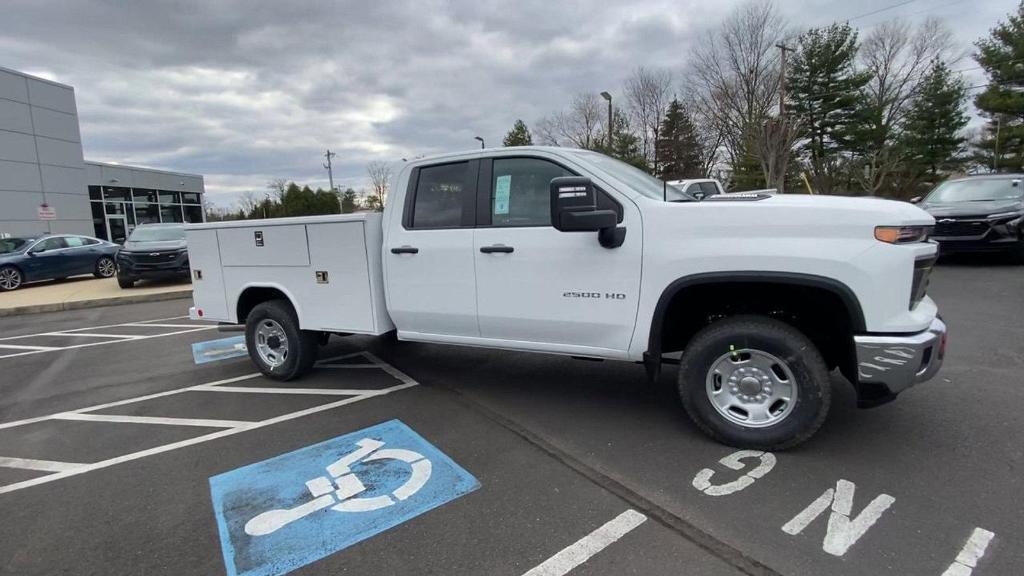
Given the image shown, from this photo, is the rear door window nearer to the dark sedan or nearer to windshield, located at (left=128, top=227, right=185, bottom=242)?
the dark sedan

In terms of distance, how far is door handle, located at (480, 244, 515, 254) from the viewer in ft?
12.8

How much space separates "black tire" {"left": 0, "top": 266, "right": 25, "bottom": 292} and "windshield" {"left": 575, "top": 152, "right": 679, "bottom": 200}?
17444mm

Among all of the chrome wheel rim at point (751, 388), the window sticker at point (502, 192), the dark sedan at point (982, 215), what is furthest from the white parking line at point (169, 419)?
the dark sedan at point (982, 215)

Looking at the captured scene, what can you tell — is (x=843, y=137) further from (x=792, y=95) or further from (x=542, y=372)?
(x=542, y=372)

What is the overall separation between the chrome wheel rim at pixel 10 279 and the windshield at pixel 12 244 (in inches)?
32.9

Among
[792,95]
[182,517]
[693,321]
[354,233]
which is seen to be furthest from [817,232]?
[792,95]

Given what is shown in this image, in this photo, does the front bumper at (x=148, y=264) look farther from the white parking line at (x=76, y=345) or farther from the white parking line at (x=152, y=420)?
the white parking line at (x=152, y=420)

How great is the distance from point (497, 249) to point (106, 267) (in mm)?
17726

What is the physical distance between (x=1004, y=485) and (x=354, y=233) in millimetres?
4600

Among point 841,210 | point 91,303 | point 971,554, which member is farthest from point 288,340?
point 91,303

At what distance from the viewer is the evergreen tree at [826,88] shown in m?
35.3

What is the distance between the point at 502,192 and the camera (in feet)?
13.4

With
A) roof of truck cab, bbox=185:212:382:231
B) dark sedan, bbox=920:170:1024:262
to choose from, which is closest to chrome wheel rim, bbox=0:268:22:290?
roof of truck cab, bbox=185:212:382:231

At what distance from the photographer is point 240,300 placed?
5.53 metres
